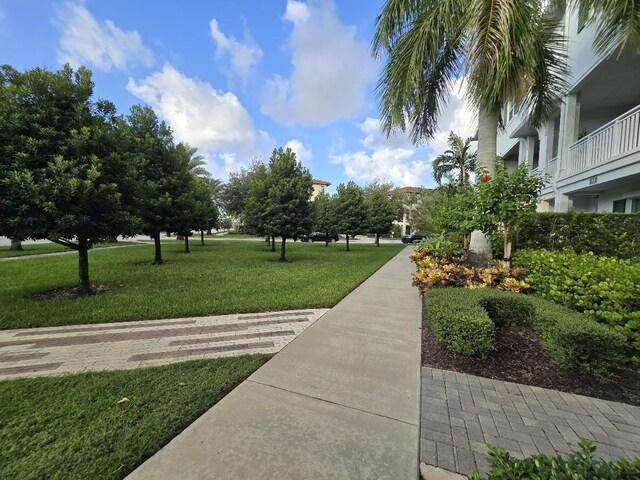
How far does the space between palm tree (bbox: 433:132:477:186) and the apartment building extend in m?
13.1

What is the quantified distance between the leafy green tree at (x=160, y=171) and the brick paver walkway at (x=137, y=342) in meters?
6.99

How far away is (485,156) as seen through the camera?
21.4ft

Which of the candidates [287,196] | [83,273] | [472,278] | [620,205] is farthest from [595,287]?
[287,196]

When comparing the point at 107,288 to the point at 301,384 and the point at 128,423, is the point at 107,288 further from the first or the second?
the point at 301,384

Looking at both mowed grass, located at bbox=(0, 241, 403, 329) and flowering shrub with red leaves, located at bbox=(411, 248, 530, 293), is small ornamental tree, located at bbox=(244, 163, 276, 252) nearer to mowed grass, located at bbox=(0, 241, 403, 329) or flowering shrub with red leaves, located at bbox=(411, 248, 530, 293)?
mowed grass, located at bbox=(0, 241, 403, 329)

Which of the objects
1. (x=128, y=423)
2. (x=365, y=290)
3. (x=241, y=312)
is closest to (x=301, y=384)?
(x=128, y=423)

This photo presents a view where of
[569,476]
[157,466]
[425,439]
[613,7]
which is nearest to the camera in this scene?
[569,476]

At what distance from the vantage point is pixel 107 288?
750cm

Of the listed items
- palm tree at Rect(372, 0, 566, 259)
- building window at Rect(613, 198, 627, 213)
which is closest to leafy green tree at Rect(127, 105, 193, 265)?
palm tree at Rect(372, 0, 566, 259)

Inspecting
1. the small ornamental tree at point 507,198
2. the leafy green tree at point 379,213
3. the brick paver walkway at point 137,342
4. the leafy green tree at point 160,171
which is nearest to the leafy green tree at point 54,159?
the brick paver walkway at point 137,342

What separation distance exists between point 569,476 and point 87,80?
29.1 ft

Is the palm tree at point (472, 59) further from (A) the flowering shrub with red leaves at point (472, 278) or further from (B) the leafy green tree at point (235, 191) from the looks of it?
(B) the leafy green tree at point (235, 191)

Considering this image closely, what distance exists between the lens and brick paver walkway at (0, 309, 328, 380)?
3572 millimetres

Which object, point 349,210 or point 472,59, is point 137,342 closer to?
point 472,59
